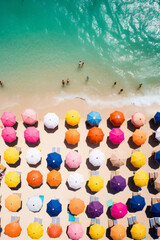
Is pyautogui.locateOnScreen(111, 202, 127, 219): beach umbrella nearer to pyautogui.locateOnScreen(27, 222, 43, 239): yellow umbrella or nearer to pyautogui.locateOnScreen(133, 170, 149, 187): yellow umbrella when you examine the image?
pyautogui.locateOnScreen(133, 170, 149, 187): yellow umbrella

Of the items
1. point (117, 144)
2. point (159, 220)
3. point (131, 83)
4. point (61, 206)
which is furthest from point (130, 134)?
point (61, 206)

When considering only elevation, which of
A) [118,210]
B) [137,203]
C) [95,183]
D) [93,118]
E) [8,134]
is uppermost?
[93,118]

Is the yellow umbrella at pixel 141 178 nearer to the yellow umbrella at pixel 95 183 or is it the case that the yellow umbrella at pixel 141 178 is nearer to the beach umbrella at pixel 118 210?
the beach umbrella at pixel 118 210

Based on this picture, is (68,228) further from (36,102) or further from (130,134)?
(36,102)

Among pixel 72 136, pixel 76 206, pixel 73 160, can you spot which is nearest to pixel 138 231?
pixel 76 206

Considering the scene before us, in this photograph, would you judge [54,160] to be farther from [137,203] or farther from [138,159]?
[137,203]
